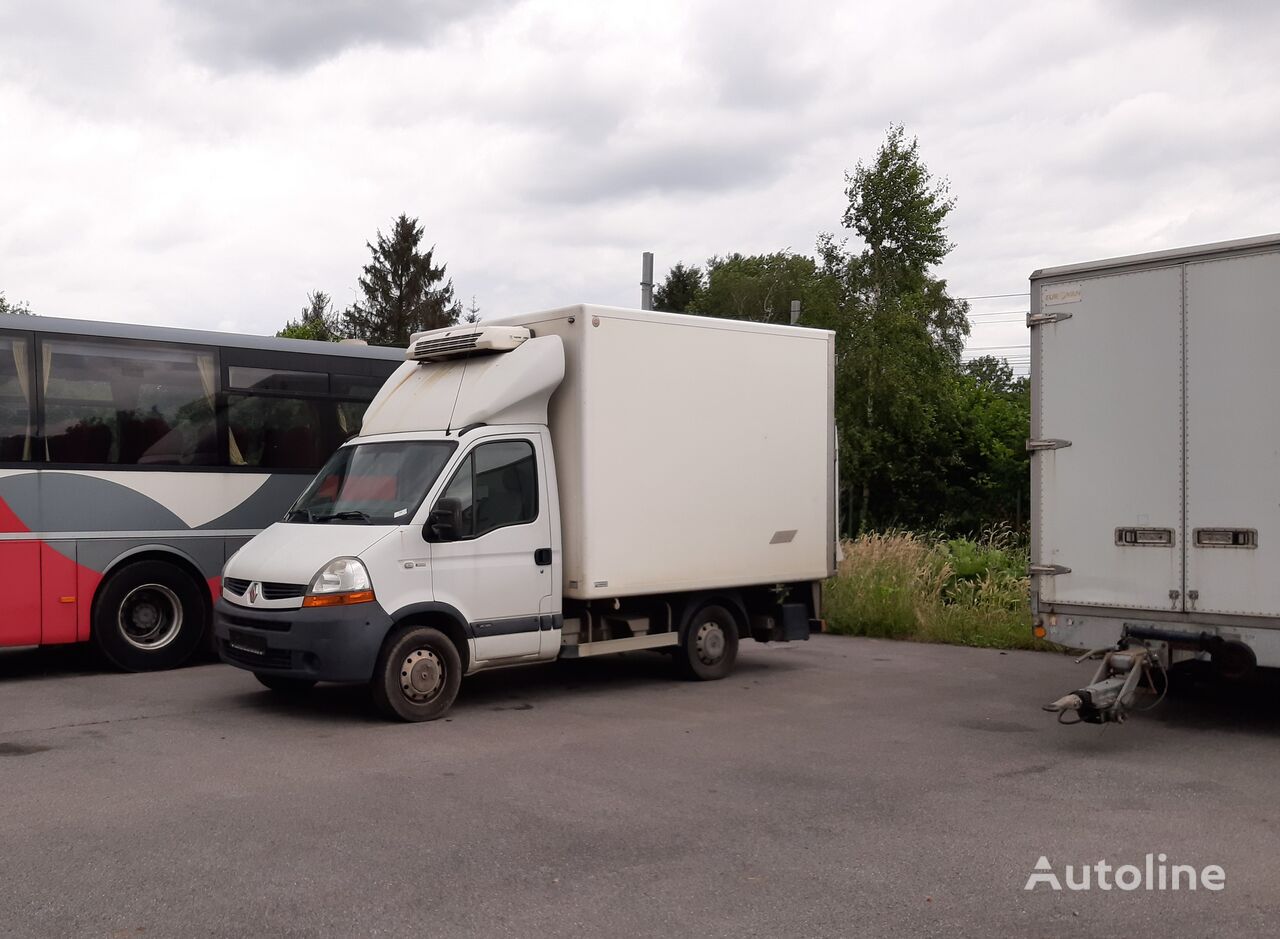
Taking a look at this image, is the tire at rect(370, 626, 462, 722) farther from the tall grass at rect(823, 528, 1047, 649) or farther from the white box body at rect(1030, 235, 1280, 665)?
the tall grass at rect(823, 528, 1047, 649)

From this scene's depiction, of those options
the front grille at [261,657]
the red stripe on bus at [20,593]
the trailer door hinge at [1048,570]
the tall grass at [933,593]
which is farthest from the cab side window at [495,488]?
the tall grass at [933,593]

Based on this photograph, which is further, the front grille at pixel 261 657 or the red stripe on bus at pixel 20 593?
the red stripe on bus at pixel 20 593

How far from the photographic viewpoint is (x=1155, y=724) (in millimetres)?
9250

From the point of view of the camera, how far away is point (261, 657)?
29.8ft

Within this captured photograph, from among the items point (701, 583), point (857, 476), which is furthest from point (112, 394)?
point (857, 476)

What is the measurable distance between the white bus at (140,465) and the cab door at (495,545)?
13.3 feet

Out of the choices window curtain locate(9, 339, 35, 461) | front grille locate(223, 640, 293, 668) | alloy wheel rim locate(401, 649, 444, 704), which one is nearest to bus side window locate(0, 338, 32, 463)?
window curtain locate(9, 339, 35, 461)

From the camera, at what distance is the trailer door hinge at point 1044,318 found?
9375mm

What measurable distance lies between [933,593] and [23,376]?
10572 millimetres

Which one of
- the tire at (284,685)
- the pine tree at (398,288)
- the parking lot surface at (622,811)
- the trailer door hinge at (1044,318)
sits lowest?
the parking lot surface at (622,811)

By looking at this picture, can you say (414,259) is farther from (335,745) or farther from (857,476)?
(335,745)

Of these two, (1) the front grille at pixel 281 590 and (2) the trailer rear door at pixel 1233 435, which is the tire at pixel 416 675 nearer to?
(1) the front grille at pixel 281 590

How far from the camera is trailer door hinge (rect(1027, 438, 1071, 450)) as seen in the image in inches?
368

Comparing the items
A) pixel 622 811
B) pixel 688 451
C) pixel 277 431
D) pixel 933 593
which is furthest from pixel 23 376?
pixel 933 593
